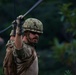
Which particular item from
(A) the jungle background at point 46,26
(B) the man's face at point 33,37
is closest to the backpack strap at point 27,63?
(B) the man's face at point 33,37

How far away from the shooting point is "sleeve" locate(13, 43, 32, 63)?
22.0 feet

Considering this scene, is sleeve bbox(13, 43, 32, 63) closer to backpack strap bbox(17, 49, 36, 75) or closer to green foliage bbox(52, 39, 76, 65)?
backpack strap bbox(17, 49, 36, 75)

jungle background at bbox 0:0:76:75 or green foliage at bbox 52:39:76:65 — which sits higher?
jungle background at bbox 0:0:76:75

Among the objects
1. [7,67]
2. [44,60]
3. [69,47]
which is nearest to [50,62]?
[44,60]

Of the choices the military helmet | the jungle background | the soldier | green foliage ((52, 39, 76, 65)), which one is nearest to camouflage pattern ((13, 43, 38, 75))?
the soldier

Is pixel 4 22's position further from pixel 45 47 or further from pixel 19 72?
pixel 19 72

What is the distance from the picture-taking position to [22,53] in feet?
22.2

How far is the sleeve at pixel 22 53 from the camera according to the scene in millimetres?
6718

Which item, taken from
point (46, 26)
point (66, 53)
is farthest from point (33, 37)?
point (46, 26)

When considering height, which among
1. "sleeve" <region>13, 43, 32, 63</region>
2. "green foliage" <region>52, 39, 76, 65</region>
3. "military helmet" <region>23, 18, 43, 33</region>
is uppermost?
"green foliage" <region>52, 39, 76, 65</region>

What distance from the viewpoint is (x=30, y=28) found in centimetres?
704

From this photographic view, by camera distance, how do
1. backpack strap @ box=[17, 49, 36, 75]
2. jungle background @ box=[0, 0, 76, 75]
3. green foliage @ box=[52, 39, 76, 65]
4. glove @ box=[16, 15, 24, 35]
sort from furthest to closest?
jungle background @ box=[0, 0, 76, 75] → green foliage @ box=[52, 39, 76, 65] → backpack strap @ box=[17, 49, 36, 75] → glove @ box=[16, 15, 24, 35]

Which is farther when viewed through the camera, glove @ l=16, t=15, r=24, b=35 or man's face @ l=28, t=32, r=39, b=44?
man's face @ l=28, t=32, r=39, b=44

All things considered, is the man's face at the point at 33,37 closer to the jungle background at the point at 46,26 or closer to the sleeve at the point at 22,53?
the sleeve at the point at 22,53
